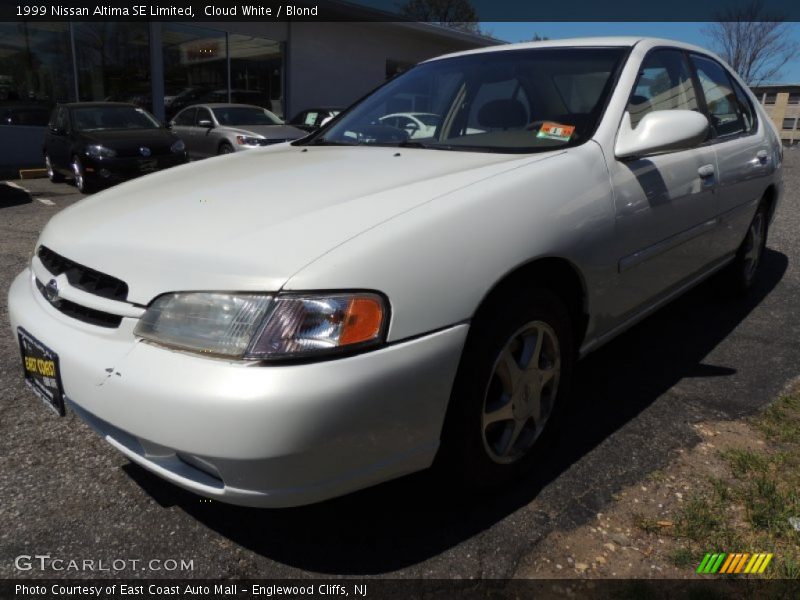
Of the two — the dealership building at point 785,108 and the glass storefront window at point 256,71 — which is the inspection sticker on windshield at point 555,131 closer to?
the glass storefront window at point 256,71

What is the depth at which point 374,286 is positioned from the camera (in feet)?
5.34

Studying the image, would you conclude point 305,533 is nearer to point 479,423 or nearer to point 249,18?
point 479,423

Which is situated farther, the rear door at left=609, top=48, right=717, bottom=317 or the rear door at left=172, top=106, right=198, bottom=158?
the rear door at left=172, top=106, right=198, bottom=158

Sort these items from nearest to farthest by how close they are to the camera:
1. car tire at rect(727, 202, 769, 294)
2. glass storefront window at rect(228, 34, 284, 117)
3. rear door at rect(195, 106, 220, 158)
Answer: car tire at rect(727, 202, 769, 294), rear door at rect(195, 106, 220, 158), glass storefront window at rect(228, 34, 284, 117)

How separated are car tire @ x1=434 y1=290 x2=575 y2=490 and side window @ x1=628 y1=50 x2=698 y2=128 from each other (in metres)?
1.06

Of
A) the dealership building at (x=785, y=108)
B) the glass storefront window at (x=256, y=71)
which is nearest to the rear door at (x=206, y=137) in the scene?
the glass storefront window at (x=256, y=71)

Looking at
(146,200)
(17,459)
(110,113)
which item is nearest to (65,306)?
(146,200)

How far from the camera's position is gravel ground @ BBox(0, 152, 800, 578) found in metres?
1.94

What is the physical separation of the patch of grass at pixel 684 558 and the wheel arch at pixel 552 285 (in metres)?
0.79

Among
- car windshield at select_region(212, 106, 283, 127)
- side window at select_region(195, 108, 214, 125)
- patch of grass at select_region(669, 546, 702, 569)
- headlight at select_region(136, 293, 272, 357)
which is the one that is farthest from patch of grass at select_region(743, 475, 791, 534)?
side window at select_region(195, 108, 214, 125)

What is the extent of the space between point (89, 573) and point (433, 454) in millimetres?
1054

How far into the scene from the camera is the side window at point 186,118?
12.3 meters

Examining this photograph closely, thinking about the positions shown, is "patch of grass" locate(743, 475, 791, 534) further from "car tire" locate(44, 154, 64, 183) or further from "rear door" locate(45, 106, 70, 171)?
"car tire" locate(44, 154, 64, 183)

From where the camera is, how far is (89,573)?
1874 millimetres
